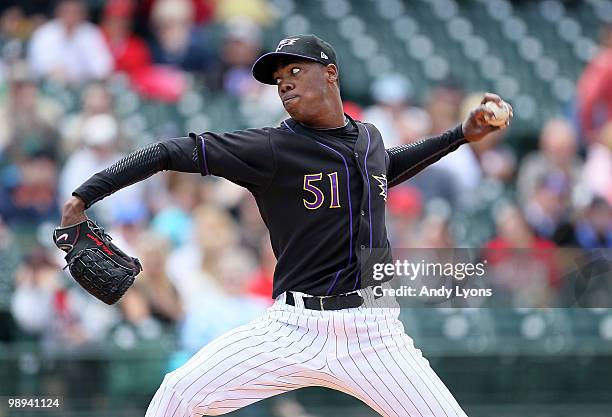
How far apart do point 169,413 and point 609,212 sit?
4.92 metres

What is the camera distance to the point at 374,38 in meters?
10.6

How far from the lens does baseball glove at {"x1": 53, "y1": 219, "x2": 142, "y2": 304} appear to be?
11.3 feet

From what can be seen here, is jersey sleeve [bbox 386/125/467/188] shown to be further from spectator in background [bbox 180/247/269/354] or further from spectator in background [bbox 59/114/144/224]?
spectator in background [bbox 59/114/144/224]

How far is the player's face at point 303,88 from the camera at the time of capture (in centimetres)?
364

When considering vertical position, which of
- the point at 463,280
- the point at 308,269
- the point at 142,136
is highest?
the point at 142,136

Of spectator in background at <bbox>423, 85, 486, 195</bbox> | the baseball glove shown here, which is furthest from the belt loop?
spectator in background at <bbox>423, 85, 486, 195</bbox>

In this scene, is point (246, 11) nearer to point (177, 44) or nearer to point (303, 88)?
point (177, 44)

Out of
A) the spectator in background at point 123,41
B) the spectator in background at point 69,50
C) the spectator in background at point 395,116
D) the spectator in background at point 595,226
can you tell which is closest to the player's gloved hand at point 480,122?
the spectator in background at point 595,226

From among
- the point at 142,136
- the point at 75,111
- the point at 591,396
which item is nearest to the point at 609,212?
the point at 591,396

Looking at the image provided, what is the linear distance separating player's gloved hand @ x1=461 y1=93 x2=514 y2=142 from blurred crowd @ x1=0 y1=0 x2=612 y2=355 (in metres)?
2.64

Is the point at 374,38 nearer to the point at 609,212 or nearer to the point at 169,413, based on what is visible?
the point at 609,212

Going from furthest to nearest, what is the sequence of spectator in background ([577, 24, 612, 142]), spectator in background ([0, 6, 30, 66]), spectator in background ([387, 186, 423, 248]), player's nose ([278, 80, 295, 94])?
spectator in background ([577, 24, 612, 142]) < spectator in background ([0, 6, 30, 66]) < spectator in background ([387, 186, 423, 248]) < player's nose ([278, 80, 295, 94])

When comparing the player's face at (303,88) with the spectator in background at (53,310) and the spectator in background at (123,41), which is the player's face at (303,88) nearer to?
the spectator in background at (53,310)

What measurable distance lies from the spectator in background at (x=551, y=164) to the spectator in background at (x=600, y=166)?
9 cm
